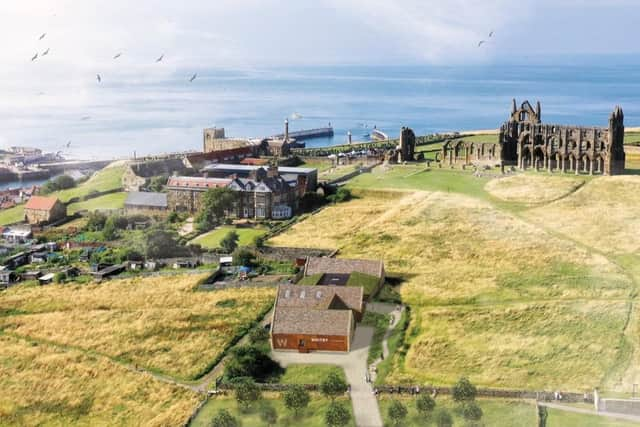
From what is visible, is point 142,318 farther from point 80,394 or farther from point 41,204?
point 41,204

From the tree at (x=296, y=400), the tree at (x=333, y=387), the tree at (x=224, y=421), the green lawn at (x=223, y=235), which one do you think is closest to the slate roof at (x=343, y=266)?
the green lawn at (x=223, y=235)

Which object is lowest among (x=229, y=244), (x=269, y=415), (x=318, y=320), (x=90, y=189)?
(x=269, y=415)

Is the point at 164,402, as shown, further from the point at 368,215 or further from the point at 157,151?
the point at 157,151

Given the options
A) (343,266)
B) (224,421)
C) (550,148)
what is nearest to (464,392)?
(224,421)

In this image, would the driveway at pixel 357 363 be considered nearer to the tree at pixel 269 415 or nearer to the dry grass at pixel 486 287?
the dry grass at pixel 486 287

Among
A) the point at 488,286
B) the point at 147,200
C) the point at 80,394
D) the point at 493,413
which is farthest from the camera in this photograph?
the point at 147,200

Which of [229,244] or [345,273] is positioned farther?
[229,244]

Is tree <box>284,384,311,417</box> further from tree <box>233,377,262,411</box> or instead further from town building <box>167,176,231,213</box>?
town building <box>167,176,231,213</box>

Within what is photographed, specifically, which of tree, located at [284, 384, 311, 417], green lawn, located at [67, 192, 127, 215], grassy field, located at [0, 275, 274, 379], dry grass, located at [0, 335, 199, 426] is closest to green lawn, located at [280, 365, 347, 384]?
tree, located at [284, 384, 311, 417]
